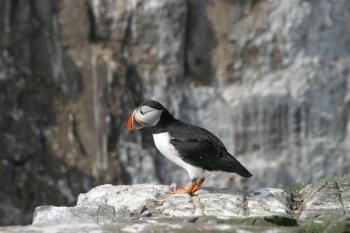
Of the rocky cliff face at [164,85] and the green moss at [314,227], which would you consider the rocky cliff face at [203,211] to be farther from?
the rocky cliff face at [164,85]

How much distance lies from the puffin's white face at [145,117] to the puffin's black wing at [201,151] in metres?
0.23

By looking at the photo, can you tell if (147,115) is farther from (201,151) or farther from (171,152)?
(201,151)

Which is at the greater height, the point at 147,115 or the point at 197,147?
the point at 147,115

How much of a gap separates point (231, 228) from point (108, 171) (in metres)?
18.5

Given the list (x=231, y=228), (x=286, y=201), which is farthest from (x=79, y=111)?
(x=231, y=228)

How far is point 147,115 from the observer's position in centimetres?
1112

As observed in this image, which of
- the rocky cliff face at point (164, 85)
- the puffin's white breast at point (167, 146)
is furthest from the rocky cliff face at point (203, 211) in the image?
the rocky cliff face at point (164, 85)

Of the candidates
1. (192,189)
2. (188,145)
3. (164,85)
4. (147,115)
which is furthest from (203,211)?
(164,85)

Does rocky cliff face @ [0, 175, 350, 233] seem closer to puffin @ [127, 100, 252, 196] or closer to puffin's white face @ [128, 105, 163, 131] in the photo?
puffin @ [127, 100, 252, 196]

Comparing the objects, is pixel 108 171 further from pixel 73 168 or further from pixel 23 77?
pixel 23 77

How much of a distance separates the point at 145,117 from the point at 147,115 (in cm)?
4

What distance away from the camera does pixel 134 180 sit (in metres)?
27.0

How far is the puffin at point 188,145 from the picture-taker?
10922 mm

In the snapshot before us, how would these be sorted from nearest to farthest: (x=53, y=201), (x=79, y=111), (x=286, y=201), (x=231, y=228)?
(x=231, y=228) < (x=286, y=201) < (x=53, y=201) < (x=79, y=111)
